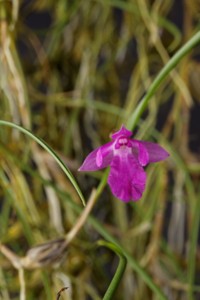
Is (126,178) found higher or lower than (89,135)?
lower

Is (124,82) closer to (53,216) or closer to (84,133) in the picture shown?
(84,133)

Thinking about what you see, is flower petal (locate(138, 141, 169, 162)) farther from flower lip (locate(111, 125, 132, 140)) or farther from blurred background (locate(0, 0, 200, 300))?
blurred background (locate(0, 0, 200, 300))

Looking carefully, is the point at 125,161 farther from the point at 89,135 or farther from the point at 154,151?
the point at 89,135

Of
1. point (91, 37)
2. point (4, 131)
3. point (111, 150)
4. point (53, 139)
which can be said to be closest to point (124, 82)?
point (91, 37)

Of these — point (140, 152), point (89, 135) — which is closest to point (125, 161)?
point (140, 152)

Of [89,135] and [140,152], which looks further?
[89,135]

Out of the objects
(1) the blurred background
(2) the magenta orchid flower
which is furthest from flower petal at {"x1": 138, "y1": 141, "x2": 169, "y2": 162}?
(1) the blurred background

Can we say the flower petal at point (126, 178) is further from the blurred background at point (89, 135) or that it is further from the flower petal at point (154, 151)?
the blurred background at point (89, 135)

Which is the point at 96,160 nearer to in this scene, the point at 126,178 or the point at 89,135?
the point at 126,178

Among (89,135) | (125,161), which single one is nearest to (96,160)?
(125,161)
